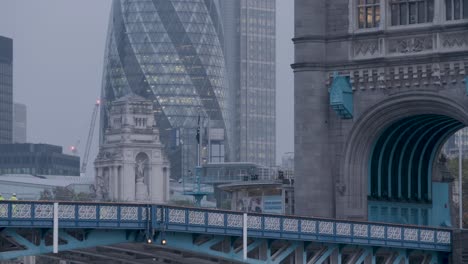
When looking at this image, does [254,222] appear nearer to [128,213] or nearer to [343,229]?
[343,229]

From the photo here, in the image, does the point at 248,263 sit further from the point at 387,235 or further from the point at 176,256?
the point at 387,235

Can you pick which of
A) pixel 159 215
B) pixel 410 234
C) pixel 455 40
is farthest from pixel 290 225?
pixel 455 40

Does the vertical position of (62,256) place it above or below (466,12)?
below

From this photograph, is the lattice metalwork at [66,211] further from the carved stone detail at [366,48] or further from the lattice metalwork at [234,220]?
the carved stone detail at [366,48]

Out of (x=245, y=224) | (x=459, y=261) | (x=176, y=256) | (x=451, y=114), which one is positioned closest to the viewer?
(x=245, y=224)

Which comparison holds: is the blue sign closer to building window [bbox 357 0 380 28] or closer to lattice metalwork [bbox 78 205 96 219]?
building window [bbox 357 0 380 28]

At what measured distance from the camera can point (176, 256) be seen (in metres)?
61.7

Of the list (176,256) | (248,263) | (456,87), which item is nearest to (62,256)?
(176,256)

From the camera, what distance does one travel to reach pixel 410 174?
78.0 meters

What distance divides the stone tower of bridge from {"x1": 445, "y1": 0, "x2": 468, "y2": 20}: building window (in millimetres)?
44

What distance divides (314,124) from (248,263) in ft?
57.7

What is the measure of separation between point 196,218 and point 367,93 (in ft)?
63.5

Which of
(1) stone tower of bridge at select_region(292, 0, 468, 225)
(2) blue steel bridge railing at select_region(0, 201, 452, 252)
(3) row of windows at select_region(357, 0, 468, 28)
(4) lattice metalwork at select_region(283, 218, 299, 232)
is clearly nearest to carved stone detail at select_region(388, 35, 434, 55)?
(1) stone tower of bridge at select_region(292, 0, 468, 225)

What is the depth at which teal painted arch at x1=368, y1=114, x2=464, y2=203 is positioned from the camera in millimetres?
75125
